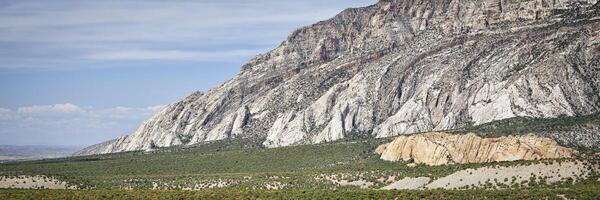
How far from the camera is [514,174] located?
98.8 metres

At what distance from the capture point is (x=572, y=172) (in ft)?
314

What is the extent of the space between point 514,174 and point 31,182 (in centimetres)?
7777

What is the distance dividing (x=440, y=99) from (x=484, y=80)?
12.3 m

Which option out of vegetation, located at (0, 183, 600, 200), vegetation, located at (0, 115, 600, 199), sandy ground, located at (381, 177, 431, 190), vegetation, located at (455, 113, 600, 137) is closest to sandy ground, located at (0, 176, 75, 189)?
vegetation, located at (0, 115, 600, 199)

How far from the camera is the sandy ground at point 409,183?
104 meters

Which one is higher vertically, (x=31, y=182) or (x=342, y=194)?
(x=342, y=194)

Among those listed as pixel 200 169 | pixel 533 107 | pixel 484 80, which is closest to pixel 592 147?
pixel 533 107

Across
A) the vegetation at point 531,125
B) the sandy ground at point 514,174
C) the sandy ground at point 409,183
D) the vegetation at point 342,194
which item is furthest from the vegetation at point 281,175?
the sandy ground at point 409,183

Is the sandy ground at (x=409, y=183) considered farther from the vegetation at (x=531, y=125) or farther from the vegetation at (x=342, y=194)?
the vegetation at (x=531, y=125)

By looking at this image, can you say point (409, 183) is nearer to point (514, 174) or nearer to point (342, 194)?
point (514, 174)

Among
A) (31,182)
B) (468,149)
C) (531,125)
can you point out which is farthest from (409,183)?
(31,182)

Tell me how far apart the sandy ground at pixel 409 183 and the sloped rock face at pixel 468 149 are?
21427 millimetres

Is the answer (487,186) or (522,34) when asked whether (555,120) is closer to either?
(522,34)

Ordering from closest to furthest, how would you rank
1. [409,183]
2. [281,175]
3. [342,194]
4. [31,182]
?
[342,194] → [409,183] → [281,175] → [31,182]
